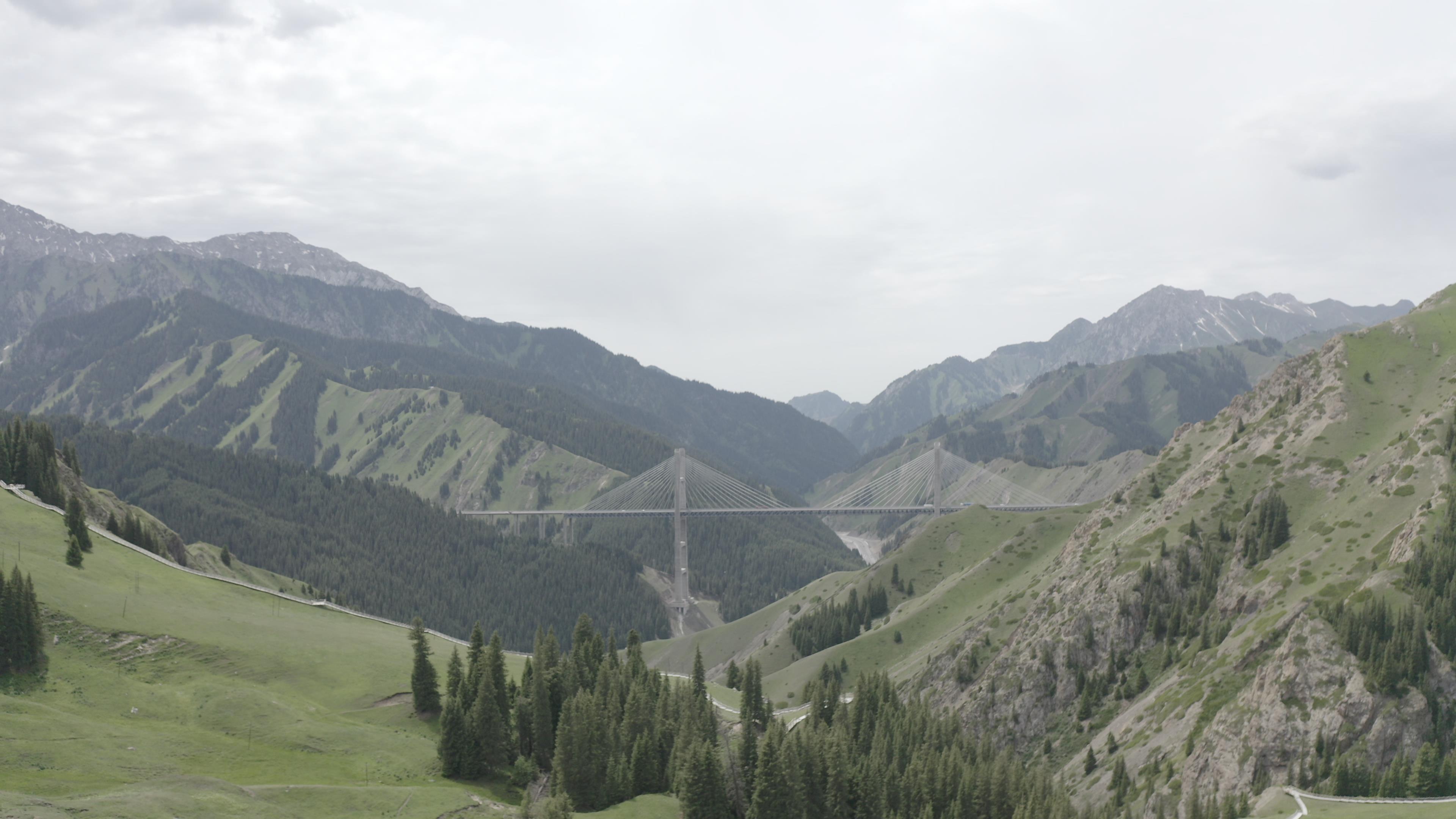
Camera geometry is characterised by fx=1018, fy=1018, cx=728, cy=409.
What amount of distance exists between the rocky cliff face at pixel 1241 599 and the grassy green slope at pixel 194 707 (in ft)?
247

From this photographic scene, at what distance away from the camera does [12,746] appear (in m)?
62.9

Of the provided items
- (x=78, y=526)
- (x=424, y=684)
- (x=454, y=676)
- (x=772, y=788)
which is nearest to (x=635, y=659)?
(x=454, y=676)

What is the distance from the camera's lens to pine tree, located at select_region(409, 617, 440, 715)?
9050 centimetres

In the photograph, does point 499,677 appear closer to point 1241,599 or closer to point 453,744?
point 453,744

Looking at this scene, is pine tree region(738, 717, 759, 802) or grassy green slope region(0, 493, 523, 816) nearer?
grassy green slope region(0, 493, 523, 816)

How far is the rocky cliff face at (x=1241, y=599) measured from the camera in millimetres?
104625

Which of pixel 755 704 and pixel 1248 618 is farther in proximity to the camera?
pixel 1248 618

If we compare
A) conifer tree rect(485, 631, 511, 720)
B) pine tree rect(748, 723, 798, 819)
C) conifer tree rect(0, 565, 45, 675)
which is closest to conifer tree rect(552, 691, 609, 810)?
conifer tree rect(485, 631, 511, 720)

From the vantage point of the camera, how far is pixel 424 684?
90812 mm

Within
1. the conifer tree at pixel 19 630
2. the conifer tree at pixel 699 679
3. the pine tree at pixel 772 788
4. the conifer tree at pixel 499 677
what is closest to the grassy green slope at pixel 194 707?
the conifer tree at pixel 19 630

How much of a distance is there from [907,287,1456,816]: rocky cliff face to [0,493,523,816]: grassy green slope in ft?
247

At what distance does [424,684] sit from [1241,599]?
103 meters

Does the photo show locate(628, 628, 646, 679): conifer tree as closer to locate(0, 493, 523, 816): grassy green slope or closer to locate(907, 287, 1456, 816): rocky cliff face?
locate(0, 493, 523, 816): grassy green slope

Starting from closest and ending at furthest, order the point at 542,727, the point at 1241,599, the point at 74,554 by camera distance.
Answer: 1. the point at 542,727
2. the point at 74,554
3. the point at 1241,599
